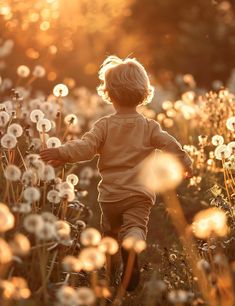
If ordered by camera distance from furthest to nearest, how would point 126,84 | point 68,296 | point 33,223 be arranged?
point 126,84 < point 33,223 < point 68,296

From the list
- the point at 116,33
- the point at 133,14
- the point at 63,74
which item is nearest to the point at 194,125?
the point at 63,74

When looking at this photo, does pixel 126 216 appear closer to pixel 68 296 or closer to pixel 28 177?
pixel 28 177

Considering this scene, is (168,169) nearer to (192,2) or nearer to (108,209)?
(108,209)

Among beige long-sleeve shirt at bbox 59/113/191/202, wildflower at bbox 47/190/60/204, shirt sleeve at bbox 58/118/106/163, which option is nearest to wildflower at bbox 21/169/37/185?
wildflower at bbox 47/190/60/204

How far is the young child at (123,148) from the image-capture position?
190 inches

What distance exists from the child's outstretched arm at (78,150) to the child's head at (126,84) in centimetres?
21

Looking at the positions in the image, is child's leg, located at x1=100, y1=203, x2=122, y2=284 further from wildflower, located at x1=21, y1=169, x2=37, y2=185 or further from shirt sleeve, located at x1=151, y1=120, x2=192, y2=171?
wildflower, located at x1=21, y1=169, x2=37, y2=185

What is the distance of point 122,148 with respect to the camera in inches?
195

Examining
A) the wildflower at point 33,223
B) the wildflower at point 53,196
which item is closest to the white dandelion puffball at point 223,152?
the wildflower at point 53,196

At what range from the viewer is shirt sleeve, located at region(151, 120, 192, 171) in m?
4.89

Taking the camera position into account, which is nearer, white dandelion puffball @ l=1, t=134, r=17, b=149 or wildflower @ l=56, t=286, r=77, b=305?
wildflower @ l=56, t=286, r=77, b=305

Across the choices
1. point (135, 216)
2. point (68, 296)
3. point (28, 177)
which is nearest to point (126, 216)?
point (135, 216)

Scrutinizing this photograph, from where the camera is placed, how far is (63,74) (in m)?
16.8

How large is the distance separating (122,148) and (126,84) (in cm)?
43
